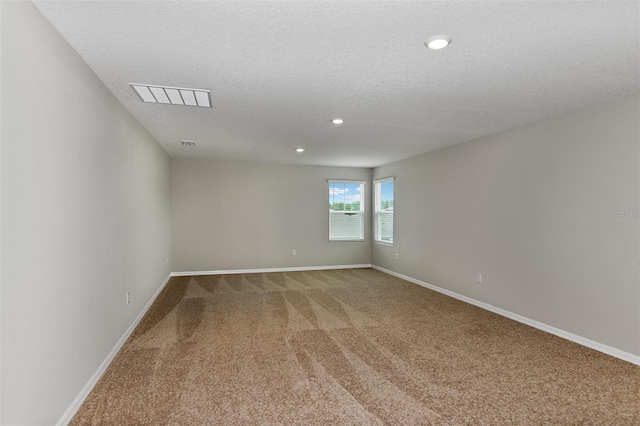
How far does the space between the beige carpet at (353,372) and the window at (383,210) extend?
282 cm

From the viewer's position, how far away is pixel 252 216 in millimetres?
7062

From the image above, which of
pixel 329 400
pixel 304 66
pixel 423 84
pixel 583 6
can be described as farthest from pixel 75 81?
pixel 583 6

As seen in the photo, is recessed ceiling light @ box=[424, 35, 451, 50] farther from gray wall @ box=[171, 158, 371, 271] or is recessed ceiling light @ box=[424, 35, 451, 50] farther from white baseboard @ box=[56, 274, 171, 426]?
gray wall @ box=[171, 158, 371, 271]

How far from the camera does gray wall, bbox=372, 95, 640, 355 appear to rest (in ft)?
10.1

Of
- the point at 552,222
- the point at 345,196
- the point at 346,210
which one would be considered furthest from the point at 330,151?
the point at 552,222

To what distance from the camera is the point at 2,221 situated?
1463 millimetres

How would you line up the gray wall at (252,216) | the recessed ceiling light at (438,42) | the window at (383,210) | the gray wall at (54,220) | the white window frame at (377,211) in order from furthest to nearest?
1. the white window frame at (377,211)
2. the window at (383,210)
3. the gray wall at (252,216)
4. the recessed ceiling light at (438,42)
5. the gray wall at (54,220)

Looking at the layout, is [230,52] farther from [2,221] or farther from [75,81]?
[2,221]

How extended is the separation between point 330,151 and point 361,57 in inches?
133

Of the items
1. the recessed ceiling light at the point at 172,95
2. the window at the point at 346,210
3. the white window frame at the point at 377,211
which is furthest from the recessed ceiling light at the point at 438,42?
the window at the point at 346,210

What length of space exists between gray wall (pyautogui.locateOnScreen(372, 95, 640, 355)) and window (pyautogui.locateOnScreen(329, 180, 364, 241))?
239 centimetres

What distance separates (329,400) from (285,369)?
22.3 inches

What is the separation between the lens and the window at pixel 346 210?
7598mm

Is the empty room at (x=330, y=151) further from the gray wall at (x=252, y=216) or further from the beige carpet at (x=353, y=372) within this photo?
the gray wall at (x=252, y=216)
